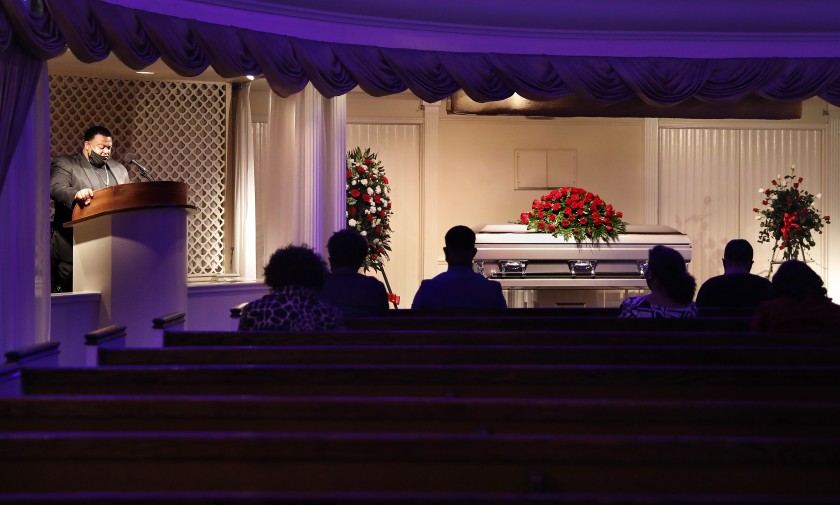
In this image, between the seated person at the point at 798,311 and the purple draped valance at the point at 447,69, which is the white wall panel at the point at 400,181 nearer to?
the purple draped valance at the point at 447,69

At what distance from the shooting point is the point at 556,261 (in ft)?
27.8

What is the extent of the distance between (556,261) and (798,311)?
182 inches

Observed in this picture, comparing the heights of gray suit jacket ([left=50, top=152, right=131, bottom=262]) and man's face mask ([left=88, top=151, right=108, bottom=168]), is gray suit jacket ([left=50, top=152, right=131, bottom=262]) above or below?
below

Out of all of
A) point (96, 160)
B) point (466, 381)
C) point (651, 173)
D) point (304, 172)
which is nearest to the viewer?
point (466, 381)

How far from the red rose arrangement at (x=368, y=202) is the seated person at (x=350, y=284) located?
3882mm

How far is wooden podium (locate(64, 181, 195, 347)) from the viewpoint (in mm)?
5816

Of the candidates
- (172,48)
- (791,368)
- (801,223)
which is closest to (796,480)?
(791,368)

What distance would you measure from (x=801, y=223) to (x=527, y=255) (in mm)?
3034

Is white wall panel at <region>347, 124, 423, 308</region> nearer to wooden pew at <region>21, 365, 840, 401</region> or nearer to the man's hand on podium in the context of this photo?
the man's hand on podium

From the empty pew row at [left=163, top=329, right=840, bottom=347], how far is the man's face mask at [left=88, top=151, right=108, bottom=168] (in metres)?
3.69

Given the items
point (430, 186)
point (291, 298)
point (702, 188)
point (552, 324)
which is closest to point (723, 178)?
point (702, 188)

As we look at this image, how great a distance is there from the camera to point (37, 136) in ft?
18.2

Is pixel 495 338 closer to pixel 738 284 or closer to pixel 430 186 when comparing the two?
pixel 738 284

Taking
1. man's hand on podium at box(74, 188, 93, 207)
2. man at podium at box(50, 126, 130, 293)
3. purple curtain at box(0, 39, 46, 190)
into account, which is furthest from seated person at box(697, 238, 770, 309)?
man at podium at box(50, 126, 130, 293)
